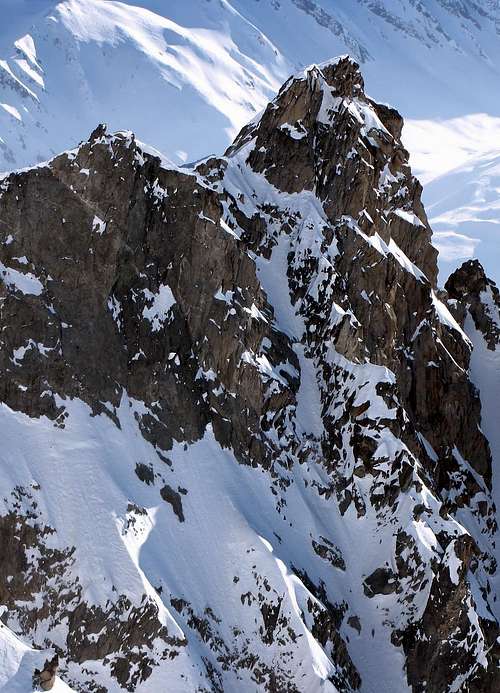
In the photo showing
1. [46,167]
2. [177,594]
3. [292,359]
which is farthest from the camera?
[292,359]

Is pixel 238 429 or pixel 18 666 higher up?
pixel 238 429

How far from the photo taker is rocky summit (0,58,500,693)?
9838cm

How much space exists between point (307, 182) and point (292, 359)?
21698mm

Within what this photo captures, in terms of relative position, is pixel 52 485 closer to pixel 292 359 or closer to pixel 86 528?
pixel 86 528

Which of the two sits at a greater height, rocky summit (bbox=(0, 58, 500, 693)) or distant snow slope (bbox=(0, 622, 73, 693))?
rocky summit (bbox=(0, 58, 500, 693))

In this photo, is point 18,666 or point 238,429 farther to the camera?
point 238,429

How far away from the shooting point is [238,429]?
377 ft

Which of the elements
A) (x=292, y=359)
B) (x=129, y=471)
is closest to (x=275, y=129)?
(x=292, y=359)

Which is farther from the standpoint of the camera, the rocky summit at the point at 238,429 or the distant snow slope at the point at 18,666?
the rocky summit at the point at 238,429

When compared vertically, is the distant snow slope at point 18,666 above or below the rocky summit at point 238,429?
below

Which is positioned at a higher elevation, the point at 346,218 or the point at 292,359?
the point at 346,218

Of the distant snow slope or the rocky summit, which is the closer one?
the distant snow slope

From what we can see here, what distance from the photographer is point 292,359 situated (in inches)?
4936

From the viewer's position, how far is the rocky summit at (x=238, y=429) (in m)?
98.4
